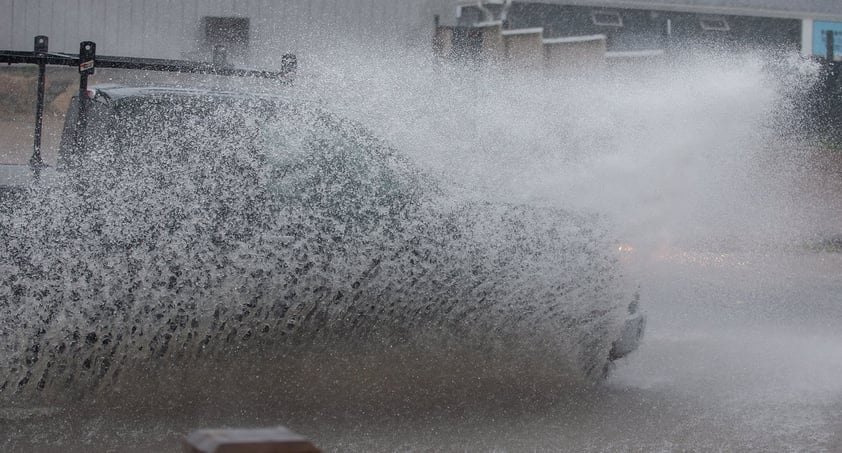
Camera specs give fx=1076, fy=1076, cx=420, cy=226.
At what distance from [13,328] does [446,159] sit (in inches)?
101

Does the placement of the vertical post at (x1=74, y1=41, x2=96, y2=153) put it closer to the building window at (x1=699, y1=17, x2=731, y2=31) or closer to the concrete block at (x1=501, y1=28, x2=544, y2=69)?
the concrete block at (x1=501, y1=28, x2=544, y2=69)

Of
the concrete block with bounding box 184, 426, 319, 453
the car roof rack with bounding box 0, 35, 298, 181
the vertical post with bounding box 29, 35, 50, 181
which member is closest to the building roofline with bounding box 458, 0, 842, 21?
the car roof rack with bounding box 0, 35, 298, 181

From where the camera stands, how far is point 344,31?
16.0m

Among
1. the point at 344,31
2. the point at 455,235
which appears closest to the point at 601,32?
the point at 344,31

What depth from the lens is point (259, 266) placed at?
4.48 metres

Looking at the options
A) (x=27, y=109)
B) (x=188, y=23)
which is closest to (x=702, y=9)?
(x=188, y=23)

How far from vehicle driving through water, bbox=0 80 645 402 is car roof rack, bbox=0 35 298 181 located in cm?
33

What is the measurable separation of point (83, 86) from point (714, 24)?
1583cm

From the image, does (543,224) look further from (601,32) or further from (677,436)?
(601,32)

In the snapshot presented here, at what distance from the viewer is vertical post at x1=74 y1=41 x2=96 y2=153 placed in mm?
5234

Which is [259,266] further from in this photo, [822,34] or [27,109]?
[822,34]

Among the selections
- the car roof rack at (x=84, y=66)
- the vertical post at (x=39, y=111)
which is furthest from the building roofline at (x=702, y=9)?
the vertical post at (x=39, y=111)

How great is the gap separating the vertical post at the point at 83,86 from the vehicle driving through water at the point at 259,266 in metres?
0.05

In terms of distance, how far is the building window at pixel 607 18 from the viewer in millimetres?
18906
